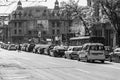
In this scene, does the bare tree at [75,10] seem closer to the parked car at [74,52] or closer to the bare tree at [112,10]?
the bare tree at [112,10]

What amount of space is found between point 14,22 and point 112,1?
117 m

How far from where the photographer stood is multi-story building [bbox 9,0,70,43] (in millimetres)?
152250

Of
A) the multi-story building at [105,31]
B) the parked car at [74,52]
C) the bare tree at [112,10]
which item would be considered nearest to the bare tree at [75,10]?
the multi-story building at [105,31]

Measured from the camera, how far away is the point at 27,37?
153000 millimetres

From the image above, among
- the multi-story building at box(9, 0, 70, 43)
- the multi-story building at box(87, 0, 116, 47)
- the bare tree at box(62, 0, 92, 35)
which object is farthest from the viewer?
the multi-story building at box(9, 0, 70, 43)

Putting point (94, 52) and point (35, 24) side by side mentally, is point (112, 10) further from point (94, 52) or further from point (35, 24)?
point (35, 24)

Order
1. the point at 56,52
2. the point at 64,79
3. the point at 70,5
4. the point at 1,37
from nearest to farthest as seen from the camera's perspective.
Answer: the point at 64,79, the point at 56,52, the point at 70,5, the point at 1,37

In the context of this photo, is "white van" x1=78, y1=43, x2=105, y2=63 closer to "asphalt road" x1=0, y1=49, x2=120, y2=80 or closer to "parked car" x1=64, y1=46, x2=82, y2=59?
"asphalt road" x1=0, y1=49, x2=120, y2=80

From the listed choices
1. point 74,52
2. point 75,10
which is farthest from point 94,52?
point 75,10

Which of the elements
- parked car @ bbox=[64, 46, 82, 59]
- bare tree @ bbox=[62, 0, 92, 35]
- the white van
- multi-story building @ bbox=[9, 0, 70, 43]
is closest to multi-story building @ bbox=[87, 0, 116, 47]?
bare tree @ bbox=[62, 0, 92, 35]

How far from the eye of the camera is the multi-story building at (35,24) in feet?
500

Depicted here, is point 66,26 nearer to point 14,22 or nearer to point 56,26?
point 56,26

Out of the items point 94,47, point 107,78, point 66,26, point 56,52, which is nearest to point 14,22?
point 66,26

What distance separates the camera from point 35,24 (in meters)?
153
